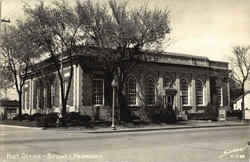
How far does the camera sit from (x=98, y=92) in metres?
39.6

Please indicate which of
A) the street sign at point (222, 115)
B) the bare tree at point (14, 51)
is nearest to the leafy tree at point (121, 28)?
the bare tree at point (14, 51)

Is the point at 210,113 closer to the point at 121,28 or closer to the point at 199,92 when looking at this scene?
the point at 199,92

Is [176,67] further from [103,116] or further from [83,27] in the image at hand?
[83,27]

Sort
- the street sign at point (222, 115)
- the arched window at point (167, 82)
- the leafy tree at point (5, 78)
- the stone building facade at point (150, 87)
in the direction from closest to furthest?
the stone building facade at point (150, 87)
the street sign at point (222, 115)
the arched window at point (167, 82)
the leafy tree at point (5, 78)

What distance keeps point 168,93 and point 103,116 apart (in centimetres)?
948

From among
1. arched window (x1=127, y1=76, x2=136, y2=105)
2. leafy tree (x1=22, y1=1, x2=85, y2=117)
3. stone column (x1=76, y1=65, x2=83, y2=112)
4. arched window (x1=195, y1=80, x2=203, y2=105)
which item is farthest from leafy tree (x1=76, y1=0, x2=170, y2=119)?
arched window (x1=195, y1=80, x2=203, y2=105)

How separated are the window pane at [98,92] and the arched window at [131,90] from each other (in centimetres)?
408

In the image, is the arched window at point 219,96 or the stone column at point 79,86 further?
the arched window at point 219,96

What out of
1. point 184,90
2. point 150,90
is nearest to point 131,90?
point 150,90

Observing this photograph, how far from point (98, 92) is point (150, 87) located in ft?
26.8

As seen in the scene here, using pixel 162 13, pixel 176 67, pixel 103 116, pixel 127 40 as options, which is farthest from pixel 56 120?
pixel 176 67

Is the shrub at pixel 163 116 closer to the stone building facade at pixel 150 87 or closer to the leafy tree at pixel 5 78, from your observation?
the stone building facade at pixel 150 87

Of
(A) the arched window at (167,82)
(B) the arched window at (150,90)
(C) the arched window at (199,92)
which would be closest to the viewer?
(B) the arched window at (150,90)

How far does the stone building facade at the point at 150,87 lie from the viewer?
126 ft
